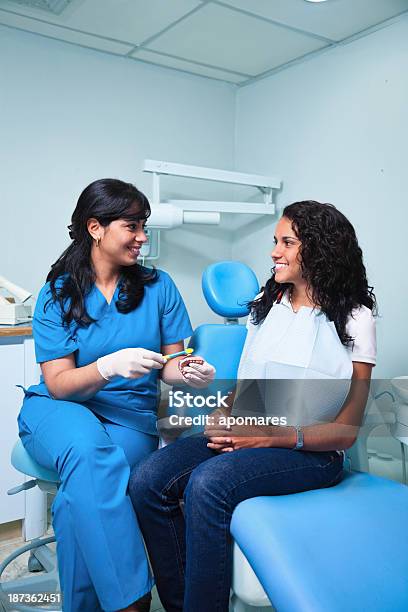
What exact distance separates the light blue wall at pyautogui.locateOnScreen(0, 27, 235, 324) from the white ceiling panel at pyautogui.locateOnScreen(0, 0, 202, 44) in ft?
0.74

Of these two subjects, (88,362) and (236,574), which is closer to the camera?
(236,574)

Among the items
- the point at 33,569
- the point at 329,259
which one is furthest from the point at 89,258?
the point at 33,569

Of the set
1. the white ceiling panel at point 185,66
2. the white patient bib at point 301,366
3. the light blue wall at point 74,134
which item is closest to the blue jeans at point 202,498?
the white patient bib at point 301,366

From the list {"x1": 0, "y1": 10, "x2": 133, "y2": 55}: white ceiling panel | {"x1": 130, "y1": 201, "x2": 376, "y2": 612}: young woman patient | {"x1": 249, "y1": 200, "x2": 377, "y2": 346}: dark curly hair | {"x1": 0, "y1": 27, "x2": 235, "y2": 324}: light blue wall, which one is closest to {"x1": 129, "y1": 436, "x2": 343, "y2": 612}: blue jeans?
{"x1": 130, "y1": 201, "x2": 376, "y2": 612}: young woman patient

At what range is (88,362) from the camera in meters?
1.48

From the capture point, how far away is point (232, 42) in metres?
2.44

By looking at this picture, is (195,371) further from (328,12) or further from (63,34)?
(63,34)

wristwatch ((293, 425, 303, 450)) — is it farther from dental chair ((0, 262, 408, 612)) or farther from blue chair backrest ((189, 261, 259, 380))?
blue chair backrest ((189, 261, 259, 380))

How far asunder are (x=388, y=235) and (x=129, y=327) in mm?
1267

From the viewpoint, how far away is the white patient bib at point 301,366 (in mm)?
1246

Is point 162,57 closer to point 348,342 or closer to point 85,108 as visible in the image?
point 85,108

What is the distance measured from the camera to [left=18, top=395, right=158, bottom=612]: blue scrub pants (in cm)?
120

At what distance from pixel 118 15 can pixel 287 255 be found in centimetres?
138

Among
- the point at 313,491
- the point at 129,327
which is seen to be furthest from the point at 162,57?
the point at 313,491
